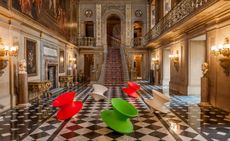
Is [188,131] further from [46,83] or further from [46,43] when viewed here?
[46,43]

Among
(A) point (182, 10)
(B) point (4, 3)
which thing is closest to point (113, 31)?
(A) point (182, 10)

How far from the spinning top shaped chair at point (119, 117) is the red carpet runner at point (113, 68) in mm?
10616

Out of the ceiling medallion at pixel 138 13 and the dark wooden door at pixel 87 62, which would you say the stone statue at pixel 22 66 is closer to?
the dark wooden door at pixel 87 62

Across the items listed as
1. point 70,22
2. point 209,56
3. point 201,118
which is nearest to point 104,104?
point 201,118

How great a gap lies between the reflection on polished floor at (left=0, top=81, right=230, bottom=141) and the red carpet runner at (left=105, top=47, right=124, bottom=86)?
8.99 metres

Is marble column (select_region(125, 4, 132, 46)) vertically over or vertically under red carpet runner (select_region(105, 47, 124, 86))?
over

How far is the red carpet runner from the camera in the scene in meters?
16.7

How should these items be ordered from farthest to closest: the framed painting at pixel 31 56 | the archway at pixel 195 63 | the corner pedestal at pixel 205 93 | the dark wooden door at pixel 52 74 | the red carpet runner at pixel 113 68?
the red carpet runner at pixel 113 68 < the dark wooden door at pixel 52 74 < the archway at pixel 195 63 < the framed painting at pixel 31 56 < the corner pedestal at pixel 205 93

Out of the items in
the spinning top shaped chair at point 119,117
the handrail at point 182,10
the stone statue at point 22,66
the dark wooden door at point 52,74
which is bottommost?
the spinning top shaped chair at point 119,117

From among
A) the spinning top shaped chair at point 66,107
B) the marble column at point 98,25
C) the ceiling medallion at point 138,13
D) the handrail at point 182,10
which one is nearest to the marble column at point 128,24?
the ceiling medallion at point 138,13

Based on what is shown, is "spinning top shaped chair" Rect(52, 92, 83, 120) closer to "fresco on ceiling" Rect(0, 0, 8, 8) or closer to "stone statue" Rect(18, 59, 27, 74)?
"stone statue" Rect(18, 59, 27, 74)

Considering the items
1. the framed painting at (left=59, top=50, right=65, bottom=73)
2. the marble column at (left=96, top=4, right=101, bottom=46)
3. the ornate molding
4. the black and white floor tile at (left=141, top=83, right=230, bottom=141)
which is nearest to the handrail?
the ornate molding

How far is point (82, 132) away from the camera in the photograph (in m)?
5.16

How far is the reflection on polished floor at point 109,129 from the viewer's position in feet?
15.8
